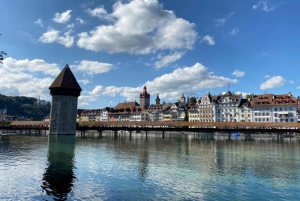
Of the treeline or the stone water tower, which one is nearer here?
the stone water tower

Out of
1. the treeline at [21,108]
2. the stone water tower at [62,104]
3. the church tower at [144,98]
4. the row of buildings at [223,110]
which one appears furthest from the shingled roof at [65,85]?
the treeline at [21,108]

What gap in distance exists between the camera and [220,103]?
224 ft

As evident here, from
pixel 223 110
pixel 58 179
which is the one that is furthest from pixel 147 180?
pixel 223 110

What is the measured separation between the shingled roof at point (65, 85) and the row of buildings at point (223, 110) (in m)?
38.6

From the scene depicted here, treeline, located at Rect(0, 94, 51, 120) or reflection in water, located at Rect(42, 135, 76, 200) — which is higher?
treeline, located at Rect(0, 94, 51, 120)

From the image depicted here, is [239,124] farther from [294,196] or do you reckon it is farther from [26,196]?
[26,196]

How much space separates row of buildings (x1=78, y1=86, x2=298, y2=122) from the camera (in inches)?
2292

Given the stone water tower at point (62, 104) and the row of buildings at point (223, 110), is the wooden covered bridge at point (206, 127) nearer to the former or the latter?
the stone water tower at point (62, 104)

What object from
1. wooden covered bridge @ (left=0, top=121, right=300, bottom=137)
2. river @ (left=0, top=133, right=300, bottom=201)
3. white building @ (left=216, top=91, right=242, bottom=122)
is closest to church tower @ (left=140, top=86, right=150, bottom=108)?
white building @ (left=216, top=91, right=242, bottom=122)

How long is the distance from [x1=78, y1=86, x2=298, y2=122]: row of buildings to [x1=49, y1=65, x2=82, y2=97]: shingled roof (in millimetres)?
38626

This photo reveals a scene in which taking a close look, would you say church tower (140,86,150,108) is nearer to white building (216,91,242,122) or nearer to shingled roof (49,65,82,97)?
white building (216,91,242,122)

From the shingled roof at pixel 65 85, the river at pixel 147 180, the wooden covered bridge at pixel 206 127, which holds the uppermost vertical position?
the shingled roof at pixel 65 85

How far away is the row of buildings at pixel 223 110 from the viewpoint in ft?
191

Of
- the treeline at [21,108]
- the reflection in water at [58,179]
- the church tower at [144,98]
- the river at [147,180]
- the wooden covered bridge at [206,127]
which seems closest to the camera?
the river at [147,180]
